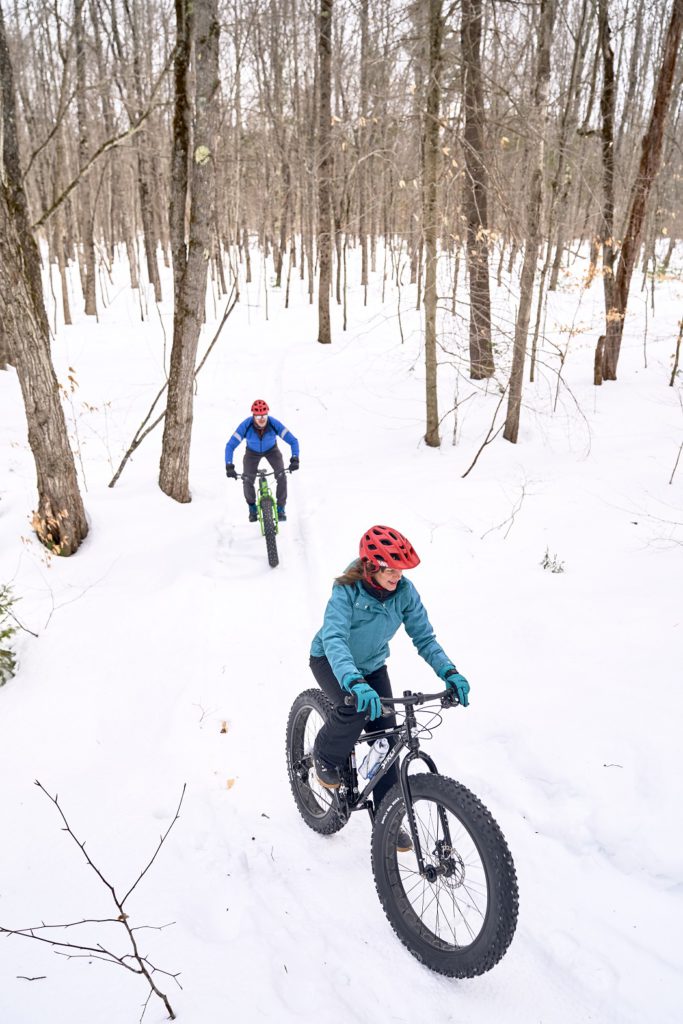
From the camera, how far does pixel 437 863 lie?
291 centimetres

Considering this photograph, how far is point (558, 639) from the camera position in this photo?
5.20 metres

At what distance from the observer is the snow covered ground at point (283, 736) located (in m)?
2.85

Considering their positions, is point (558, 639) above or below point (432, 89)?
below

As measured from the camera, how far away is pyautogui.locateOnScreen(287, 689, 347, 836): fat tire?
357cm

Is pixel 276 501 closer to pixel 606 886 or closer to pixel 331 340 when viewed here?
pixel 606 886

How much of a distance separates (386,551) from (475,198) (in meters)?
10.8

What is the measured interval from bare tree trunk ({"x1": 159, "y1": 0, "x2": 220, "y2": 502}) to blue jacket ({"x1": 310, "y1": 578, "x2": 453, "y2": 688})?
5701mm

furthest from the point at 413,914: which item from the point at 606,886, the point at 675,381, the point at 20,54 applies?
the point at 20,54

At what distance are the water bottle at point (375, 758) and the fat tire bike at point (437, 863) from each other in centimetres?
3

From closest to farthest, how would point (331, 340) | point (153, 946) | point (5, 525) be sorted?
point (153, 946), point (5, 525), point (331, 340)

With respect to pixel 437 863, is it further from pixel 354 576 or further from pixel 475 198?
pixel 475 198

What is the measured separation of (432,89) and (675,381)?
9.12 m

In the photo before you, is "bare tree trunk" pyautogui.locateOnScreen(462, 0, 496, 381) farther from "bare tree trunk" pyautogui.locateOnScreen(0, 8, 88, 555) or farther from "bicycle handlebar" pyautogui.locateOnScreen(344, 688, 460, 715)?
"bicycle handlebar" pyautogui.locateOnScreen(344, 688, 460, 715)

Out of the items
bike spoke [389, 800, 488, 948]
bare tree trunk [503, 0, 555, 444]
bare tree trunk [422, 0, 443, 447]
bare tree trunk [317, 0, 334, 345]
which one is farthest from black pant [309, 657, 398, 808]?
bare tree trunk [317, 0, 334, 345]
